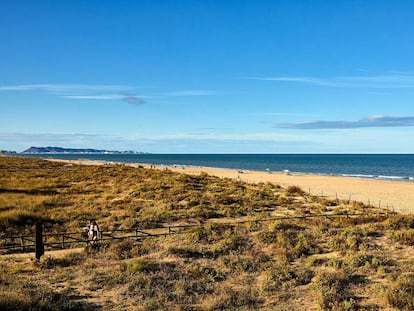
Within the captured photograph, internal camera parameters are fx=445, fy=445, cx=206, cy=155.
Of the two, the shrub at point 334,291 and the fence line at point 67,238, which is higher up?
the fence line at point 67,238

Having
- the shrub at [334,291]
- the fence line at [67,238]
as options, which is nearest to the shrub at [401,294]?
the shrub at [334,291]

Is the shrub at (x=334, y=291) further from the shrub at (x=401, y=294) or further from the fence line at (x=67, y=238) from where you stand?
the fence line at (x=67, y=238)

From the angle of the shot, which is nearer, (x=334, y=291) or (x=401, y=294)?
(x=401, y=294)

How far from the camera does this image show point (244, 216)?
2828 cm

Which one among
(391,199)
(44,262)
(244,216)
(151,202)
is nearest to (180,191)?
(151,202)

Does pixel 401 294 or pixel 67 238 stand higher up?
pixel 67 238

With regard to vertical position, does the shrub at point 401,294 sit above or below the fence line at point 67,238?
below

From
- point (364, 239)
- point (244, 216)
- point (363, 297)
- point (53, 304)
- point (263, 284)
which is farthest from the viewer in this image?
point (244, 216)

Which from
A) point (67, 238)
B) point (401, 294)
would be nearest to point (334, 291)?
point (401, 294)

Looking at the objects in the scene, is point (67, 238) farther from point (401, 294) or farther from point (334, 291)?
point (401, 294)

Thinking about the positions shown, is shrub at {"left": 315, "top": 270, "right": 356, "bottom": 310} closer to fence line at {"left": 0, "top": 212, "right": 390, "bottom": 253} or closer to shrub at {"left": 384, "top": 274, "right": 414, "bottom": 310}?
shrub at {"left": 384, "top": 274, "right": 414, "bottom": 310}

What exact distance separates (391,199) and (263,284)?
3107 centimetres

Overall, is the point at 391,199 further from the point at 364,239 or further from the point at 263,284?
the point at 263,284

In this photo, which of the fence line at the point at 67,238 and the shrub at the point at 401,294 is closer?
the shrub at the point at 401,294
